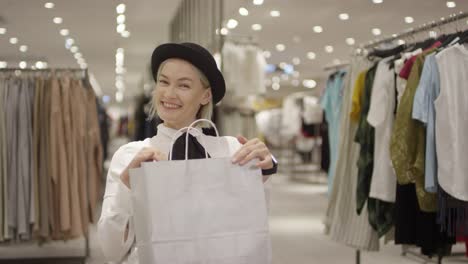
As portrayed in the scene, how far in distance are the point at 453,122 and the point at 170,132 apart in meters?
1.94

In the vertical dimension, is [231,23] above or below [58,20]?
above

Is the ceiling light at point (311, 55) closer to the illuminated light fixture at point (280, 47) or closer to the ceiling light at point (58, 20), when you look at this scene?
the illuminated light fixture at point (280, 47)

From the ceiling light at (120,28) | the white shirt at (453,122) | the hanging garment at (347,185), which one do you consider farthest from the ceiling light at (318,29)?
the white shirt at (453,122)

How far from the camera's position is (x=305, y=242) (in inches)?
251

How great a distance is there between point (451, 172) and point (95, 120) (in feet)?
10.3

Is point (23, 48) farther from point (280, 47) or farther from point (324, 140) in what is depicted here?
point (280, 47)

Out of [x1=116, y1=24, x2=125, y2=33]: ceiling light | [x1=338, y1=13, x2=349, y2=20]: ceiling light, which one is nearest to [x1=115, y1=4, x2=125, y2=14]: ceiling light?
[x1=116, y1=24, x2=125, y2=33]: ceiling light

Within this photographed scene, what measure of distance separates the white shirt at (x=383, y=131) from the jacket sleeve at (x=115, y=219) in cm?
238

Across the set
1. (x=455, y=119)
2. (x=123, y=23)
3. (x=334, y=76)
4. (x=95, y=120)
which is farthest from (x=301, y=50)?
(x=455, y=119)

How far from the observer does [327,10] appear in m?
8.95

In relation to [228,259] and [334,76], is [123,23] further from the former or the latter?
[228,259]

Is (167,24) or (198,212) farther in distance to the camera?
(167,24)

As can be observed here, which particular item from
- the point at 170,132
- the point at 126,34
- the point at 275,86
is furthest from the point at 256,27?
the point at 275,86

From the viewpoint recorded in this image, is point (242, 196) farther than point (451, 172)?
No
